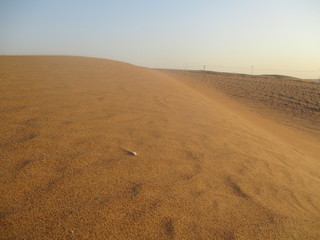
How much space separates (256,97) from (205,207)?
12201mm

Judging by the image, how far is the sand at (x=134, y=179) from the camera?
1.53 meters

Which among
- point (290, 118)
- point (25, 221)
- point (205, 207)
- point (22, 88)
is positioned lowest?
point (290, 118)

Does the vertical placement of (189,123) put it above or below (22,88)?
below

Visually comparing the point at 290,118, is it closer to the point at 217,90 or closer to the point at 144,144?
the point at 217,90

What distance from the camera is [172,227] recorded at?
1.59 meters

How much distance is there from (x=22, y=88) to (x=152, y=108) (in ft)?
7.95

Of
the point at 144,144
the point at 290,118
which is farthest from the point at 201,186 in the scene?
the point at 290,118

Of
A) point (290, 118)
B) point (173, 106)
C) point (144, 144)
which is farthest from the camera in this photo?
point (290, 118)

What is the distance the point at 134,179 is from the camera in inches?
81.0

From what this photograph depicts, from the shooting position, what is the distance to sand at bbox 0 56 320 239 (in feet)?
5.02

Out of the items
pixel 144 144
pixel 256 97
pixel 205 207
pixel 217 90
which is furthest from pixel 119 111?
pixel 217 90

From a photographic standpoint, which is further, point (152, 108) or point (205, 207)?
point (152, 108)

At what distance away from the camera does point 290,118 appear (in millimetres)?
9500

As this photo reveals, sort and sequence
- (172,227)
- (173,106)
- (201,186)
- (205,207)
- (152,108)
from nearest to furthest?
(172,227)
(205,207)
(201,186)
(152,108)
(173,106)
